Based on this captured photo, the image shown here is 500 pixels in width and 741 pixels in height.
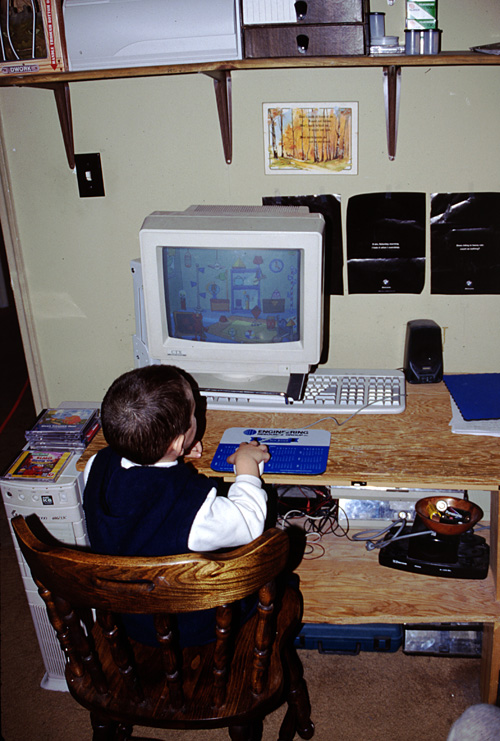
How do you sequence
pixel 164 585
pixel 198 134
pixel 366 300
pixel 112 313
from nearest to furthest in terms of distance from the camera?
pixel 164 585, pixel 198 134, pixel 366 300, pixel 112 313

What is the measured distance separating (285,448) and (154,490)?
456 mm

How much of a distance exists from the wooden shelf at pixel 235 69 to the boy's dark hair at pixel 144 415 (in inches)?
33.0

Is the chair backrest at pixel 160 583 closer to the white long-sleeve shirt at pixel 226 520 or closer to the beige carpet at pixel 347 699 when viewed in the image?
the white long-sleeve shirt at pixel 226 520

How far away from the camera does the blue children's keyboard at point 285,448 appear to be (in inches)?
56.6

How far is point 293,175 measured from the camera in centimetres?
188

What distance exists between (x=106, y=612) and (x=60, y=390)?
1.32 meters

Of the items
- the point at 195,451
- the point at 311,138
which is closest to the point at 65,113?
Result: the point at 311,138

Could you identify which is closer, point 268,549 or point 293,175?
point 268,549

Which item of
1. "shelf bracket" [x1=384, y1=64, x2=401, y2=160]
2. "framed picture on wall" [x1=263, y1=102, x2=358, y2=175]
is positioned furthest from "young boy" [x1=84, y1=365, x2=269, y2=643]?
"shelf bracket" [x1=384, y1=64, x2=401, y2=160]

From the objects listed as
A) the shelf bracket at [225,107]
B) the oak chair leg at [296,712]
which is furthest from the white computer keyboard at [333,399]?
the shelf bracket at [225,107]

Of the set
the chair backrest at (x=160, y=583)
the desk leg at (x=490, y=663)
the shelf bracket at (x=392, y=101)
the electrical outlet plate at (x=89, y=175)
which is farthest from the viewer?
the electrical outlet plate at (x=89, y=175)

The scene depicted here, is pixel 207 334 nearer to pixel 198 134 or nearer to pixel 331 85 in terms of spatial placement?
pixel 198 134

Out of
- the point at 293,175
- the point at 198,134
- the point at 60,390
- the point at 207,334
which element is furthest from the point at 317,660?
the point at 198,134

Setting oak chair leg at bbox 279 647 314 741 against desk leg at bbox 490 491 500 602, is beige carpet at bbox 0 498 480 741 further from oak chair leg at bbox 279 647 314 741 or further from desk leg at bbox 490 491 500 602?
desk leg at bbox 490 491 500 602
